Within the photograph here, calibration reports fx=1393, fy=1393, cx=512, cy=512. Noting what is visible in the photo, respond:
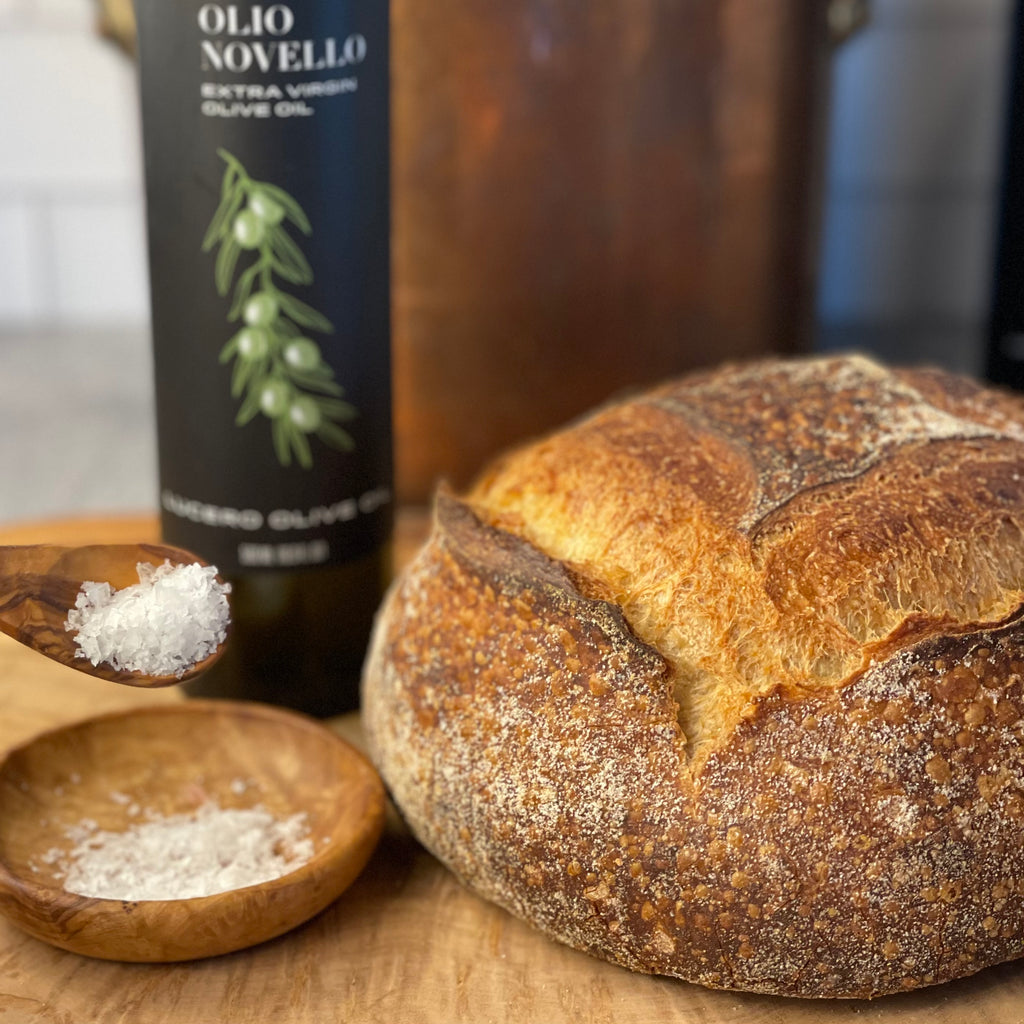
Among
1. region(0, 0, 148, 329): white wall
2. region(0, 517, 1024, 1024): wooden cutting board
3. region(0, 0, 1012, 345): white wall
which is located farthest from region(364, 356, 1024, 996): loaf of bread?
region(0, 0, 148, 329): white wall

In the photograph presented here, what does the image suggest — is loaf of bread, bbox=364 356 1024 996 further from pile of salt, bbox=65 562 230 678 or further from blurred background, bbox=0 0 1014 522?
blurred background, bbox=0 0 1014 522

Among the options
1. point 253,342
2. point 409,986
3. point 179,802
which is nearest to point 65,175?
point 253,342

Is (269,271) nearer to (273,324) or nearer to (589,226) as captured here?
(273,324)

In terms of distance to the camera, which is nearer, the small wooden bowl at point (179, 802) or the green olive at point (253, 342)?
the small wooden bowl at point (179, 802)

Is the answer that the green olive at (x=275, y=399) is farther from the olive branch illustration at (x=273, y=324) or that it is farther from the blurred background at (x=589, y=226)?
the blurred background at (x=589, y=226)

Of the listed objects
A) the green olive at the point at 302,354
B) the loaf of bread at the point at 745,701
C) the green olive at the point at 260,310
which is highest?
the green olive at the point at 260,310

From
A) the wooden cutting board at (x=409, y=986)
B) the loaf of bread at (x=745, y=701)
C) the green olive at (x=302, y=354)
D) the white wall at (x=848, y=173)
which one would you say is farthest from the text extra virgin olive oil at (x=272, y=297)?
the white wall at (x=848, y=173)

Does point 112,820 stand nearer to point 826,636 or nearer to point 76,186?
point 826,636
